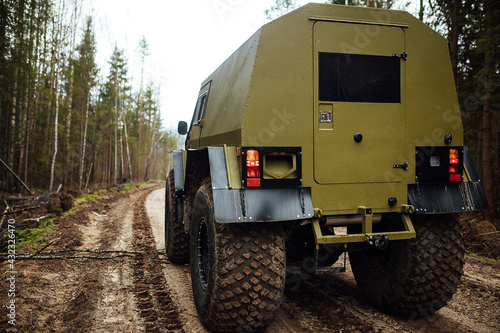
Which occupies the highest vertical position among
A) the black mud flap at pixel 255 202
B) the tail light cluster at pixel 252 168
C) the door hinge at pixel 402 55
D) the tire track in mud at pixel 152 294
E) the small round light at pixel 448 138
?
the door hinge at pixel 402 55

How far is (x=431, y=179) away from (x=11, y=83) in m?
15.3

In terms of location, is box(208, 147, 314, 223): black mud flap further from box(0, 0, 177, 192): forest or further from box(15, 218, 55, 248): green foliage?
box(0, 0, 177, 192): forest

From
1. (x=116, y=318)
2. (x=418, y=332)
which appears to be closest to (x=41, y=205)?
(x=116, y=318)

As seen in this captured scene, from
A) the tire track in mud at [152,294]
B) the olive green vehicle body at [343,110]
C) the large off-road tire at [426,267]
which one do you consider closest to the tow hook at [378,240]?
the olive green vehicle body at [343,110]

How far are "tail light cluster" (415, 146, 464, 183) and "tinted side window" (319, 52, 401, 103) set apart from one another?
0.60 m

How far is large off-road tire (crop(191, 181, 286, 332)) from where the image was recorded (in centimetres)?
281

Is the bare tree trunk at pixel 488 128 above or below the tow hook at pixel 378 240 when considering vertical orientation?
above

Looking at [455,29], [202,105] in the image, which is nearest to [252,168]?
[202,105]

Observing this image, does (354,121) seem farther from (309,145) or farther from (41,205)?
(41,205)

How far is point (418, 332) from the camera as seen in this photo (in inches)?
124

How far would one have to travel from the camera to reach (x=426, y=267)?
3.24m

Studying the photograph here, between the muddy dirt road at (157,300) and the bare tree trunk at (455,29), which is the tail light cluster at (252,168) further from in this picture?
the bare tree trunk at (455,29)

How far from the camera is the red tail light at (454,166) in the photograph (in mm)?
3334

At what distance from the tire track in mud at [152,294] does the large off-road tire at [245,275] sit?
0.70 m
